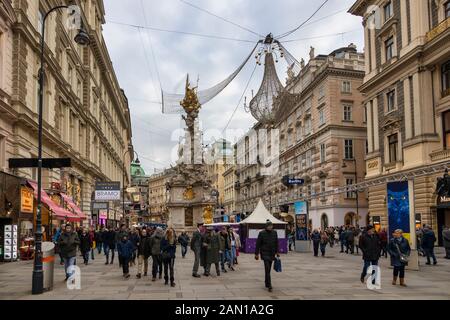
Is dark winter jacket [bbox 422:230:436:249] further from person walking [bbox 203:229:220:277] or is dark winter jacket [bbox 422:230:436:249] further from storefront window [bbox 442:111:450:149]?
storefront window [bbox 442:111:450:149]

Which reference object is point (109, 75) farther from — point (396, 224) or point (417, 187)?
point (396, 224)

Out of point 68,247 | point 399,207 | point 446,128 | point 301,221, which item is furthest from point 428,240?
point 68,247

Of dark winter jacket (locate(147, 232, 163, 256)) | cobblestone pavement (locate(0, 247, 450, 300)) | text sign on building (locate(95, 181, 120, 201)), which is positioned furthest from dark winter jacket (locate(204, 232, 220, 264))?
text sign on building (locate(95, 181, 120, 201))

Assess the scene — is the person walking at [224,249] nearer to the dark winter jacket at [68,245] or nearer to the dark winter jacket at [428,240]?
the dark winter jacket at [68,245]

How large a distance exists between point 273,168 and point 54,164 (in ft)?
209

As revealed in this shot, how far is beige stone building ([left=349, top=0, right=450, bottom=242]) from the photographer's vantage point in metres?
33.9

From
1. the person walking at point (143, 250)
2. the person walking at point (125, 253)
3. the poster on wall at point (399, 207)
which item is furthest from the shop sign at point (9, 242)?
the poster on wall at point (399, 207)

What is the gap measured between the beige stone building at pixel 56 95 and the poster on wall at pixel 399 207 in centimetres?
1727

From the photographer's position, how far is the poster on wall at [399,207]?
2109cm

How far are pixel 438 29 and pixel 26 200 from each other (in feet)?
88.0

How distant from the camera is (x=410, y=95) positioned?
36.5 m

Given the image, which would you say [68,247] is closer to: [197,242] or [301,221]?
[197,242]

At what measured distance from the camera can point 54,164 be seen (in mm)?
15656

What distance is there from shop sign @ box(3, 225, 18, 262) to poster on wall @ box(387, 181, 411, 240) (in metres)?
16.6
